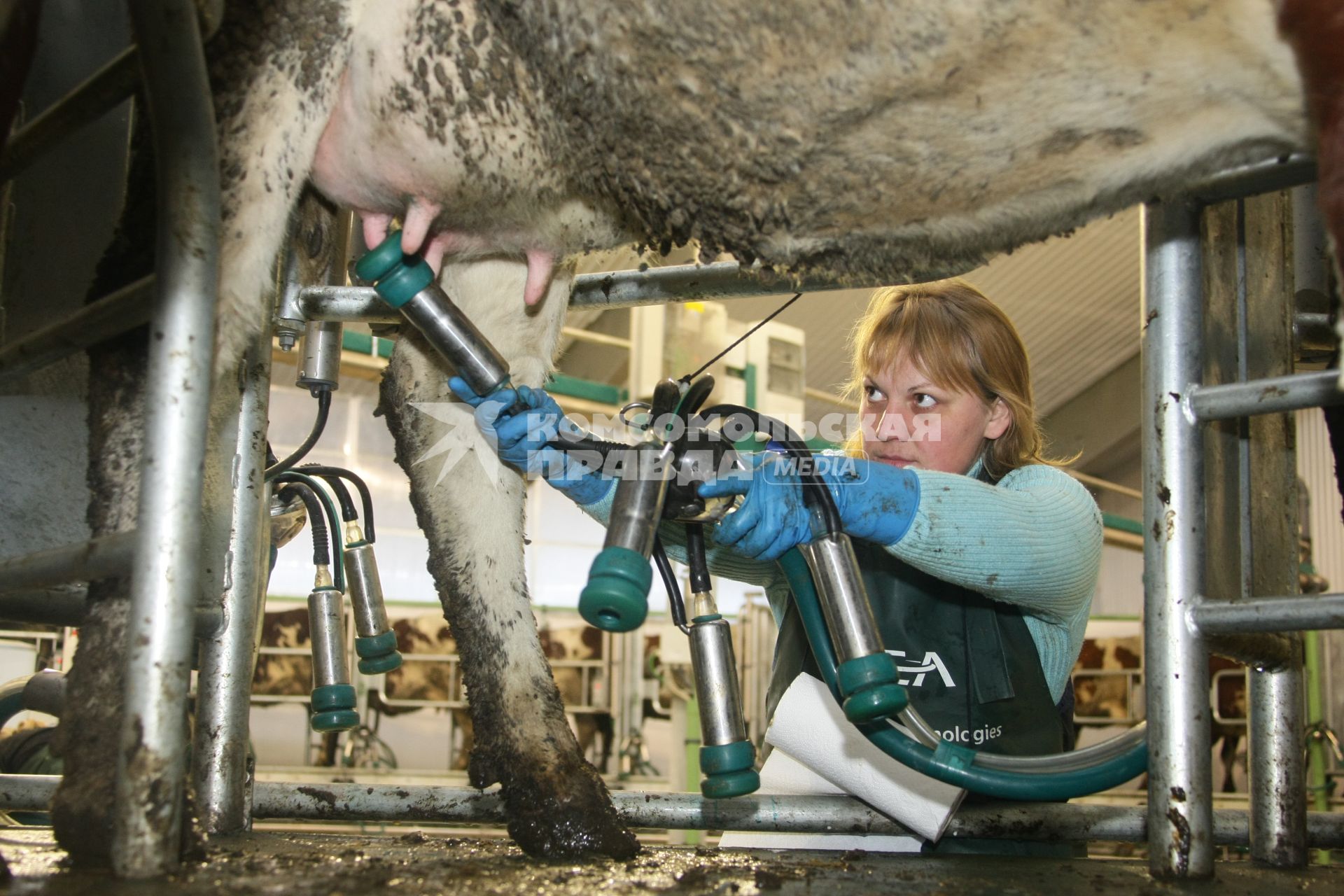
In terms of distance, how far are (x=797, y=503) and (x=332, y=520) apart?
2.95ft

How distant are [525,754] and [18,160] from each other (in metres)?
0.91

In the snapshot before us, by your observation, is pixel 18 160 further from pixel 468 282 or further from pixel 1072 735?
pixel 1072 735

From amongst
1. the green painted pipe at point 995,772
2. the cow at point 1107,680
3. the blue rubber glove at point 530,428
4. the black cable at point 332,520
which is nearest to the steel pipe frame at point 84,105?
the blue rubber glove at point 530,428

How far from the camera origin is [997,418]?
6.32ft

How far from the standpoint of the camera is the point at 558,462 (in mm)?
1458

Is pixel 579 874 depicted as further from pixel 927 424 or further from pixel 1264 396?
pixel 927 424

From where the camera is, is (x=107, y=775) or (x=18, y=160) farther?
(x=18, y=160)

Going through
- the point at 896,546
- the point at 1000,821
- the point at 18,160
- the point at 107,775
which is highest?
the point at 18,160

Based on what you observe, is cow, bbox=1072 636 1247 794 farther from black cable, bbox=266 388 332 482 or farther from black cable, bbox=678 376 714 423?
black cable, bbox=678 376 714 423

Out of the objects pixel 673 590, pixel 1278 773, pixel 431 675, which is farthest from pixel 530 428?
pixel 431 675

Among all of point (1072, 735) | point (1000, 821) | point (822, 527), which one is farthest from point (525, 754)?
point (1072, 735)

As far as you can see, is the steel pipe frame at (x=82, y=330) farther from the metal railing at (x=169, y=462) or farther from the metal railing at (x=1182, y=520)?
the metal railing at (x=1182, y=520)

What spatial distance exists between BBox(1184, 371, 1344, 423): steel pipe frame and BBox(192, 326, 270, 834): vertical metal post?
114cm

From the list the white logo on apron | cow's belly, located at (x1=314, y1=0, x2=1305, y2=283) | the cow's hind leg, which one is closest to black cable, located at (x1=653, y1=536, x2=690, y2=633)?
the cow's hind leg
